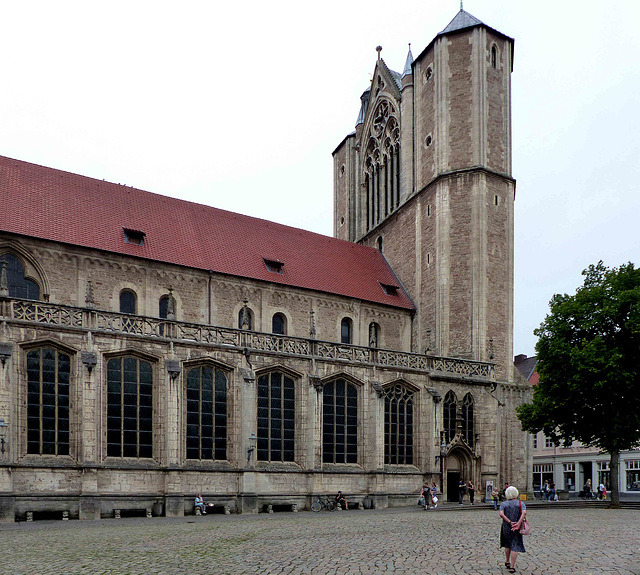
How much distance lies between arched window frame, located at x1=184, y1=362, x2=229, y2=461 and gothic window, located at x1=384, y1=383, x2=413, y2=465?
845 centimetres

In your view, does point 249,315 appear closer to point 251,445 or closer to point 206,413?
point 206,413

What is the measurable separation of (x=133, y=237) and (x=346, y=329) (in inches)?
535

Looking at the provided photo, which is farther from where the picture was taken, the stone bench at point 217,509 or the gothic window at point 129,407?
the stone bench at point 217,509

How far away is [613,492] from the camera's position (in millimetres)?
34250

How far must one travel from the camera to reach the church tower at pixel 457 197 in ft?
148

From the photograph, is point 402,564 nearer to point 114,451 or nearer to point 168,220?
point 114,451

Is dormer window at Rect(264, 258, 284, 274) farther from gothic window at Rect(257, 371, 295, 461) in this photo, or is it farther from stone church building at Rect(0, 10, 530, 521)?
gothic window at Rect(257, 371, 295, 461)

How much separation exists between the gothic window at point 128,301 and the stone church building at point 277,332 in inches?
2.7

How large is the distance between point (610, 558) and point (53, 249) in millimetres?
26728

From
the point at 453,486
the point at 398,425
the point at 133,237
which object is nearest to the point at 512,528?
the point at 398,425

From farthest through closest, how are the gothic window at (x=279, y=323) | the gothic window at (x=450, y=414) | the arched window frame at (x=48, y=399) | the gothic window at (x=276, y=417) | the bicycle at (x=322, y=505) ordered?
the gothic window at (x=279, y=323)
the gothic window at (x=450, y=414)
the gothic window at (x=276, y=417)
the bicycle at (x=322, y=505)
the arched window frame at (x=48, y=399)

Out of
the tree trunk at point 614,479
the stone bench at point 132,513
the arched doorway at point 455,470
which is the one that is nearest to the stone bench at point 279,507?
the stone bench at point 132,513

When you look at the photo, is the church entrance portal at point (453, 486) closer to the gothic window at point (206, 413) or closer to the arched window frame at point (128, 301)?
the gothic window at point (206, 413)

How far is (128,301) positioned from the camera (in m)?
36.1
